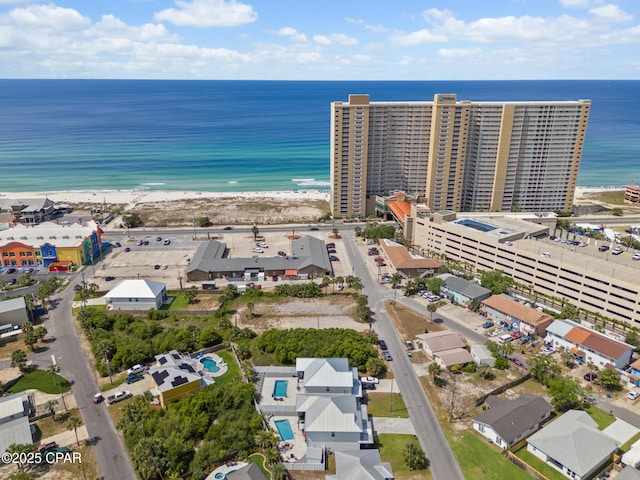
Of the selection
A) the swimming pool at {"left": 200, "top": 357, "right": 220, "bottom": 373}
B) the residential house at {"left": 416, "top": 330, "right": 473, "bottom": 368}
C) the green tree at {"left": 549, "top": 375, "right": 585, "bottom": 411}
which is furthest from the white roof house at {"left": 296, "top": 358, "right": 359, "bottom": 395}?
the green tree at {"left": 549, "top": 375, "right": 585, "bottom": 411}

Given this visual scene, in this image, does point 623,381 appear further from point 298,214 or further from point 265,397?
point 298,214

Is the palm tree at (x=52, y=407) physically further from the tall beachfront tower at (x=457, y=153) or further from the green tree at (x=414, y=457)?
the tall beachfront tower at (x=457, y=153)

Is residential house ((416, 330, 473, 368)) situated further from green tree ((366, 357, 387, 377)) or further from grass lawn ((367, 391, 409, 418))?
grass lawn ((367, 391, 409, 418))

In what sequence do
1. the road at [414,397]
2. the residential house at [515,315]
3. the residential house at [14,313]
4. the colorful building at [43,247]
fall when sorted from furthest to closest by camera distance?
the colorful building at [43,247] → the residential house at [14,313] → the residential house at [515,315] → the road at [414,397]

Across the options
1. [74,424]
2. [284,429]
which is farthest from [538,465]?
[74,424]

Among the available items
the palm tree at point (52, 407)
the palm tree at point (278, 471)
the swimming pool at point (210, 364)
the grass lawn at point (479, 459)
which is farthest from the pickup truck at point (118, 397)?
the grass lawn at point (479, 459)
